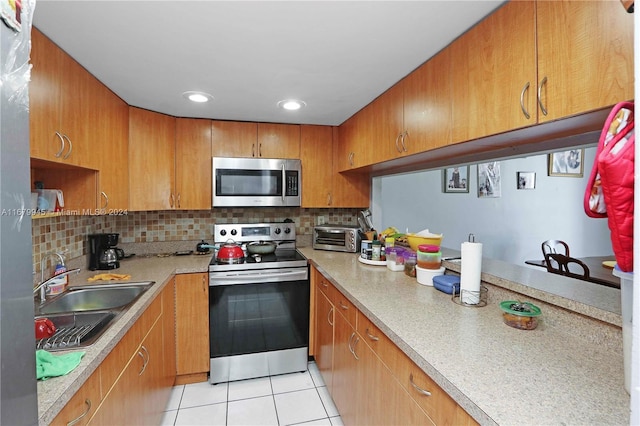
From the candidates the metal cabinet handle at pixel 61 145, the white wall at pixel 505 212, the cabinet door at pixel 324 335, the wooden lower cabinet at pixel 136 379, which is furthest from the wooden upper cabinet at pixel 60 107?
the white wall at pixel 505 212

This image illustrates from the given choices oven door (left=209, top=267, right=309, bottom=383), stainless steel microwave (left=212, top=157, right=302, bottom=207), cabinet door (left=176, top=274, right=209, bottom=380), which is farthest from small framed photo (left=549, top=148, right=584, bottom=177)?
cabinet door (left=176, top=274, right=209, bottom=380)

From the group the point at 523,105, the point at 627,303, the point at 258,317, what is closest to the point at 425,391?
the point at 627,303

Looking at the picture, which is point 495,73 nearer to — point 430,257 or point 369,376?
point 430,257

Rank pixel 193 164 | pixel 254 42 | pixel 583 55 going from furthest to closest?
pixel 193 164, pixel 254 42, pixel 583 55

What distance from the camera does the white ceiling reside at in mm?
1134

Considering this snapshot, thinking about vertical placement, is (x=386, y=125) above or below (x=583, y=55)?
above

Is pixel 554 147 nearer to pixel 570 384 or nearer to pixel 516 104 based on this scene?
pixel 516 104

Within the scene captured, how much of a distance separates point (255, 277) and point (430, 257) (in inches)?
49.7

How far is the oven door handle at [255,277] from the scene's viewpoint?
2.26 meters

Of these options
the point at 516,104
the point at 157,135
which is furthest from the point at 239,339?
the point at 516,104

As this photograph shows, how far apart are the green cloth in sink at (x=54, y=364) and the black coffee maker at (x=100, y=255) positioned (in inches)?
54.0

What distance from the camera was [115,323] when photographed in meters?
1.26

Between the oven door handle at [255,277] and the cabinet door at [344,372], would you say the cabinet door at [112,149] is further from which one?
the cabinet door at [344,372]

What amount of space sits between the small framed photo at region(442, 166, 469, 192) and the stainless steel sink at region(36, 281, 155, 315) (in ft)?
9.91
